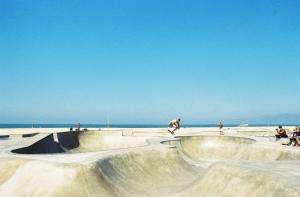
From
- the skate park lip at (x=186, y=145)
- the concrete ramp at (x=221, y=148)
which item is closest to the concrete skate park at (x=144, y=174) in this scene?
the skate park lip at (x=186, y=145)

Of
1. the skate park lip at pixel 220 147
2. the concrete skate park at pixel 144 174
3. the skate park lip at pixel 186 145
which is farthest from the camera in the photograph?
the skate park lip at pixel 220 147

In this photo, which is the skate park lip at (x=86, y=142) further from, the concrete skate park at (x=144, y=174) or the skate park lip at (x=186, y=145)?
the concrete skate park at (x=144, y=174)

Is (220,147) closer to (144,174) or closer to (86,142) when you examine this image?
(144,174)

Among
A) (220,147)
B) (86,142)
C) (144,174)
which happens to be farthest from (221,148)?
(86,142)

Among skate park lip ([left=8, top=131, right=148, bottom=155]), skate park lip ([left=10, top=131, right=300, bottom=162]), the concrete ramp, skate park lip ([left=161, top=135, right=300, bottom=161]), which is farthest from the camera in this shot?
skate park lip ([left=8, top=131, right=148, bottom=155])

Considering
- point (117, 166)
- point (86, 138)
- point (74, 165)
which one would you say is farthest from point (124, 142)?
point (74, 165)

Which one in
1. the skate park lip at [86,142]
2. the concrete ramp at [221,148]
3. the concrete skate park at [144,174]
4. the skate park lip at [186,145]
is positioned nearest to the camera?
the concrete skate park at [144,174]

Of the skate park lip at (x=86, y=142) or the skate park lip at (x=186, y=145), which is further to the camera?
the skate park lip at (x=86, y=142)

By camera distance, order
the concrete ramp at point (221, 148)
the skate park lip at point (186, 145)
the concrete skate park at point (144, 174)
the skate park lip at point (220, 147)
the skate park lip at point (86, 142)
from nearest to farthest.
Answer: the concrete skate park at point (144, 174) < the skate park lip at point (186, 145) < the skate park lip at point (220, 147) < the concrete ramp at point (221, 148) < the skate park lip at point (86, 142)

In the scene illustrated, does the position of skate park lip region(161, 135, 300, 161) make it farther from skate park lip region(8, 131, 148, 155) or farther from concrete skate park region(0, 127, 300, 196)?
skate park lip region(8, 131, 148, 155)

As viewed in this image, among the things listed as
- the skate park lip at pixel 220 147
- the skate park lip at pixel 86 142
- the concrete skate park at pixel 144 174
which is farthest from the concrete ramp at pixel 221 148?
the skate park lip at pixel 86 142

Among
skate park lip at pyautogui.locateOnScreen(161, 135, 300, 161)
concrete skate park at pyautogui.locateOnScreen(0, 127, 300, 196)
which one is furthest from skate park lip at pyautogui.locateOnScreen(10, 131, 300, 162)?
concrete skate park at pyautogui.locateOnScreen(0, 127, 300, 196)

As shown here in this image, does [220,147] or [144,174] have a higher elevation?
[220,147]

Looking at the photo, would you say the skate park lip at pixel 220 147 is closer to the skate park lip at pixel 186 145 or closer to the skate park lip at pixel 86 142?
the skate park lip at pixel 186 145
